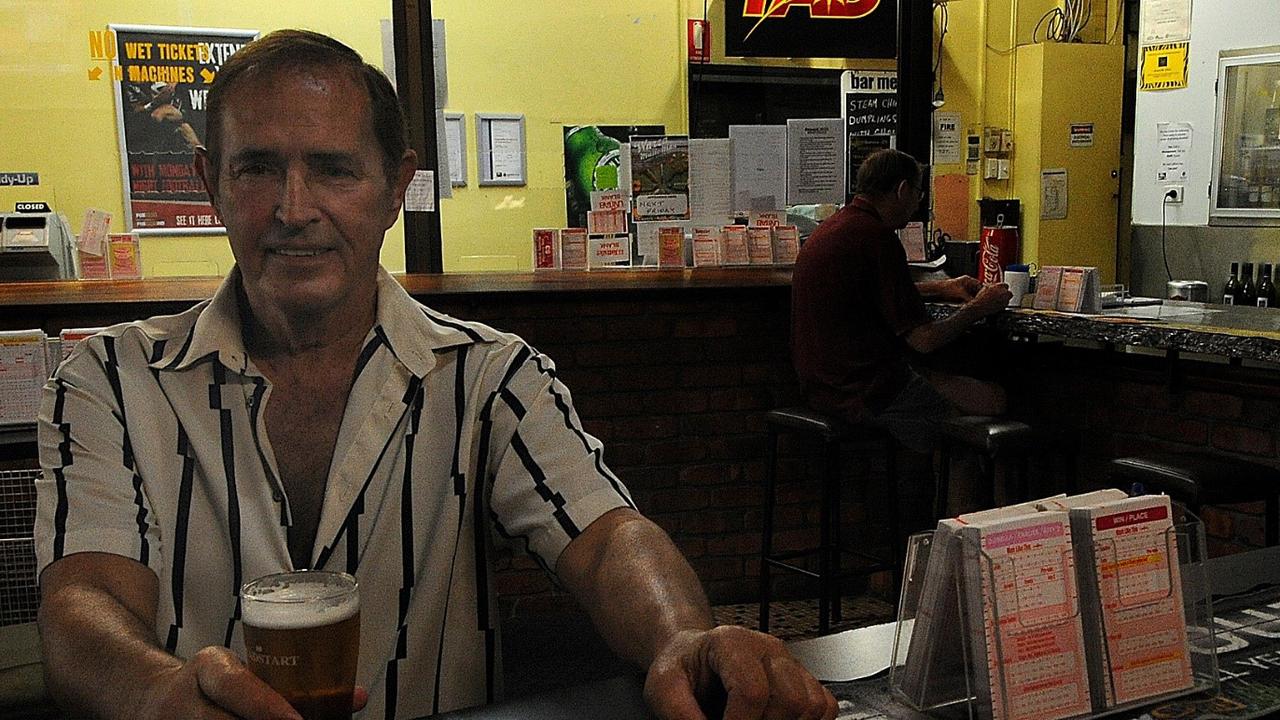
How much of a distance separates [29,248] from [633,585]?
362 centimetres

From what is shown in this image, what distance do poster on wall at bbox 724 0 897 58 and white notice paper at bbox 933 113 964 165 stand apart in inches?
57.0

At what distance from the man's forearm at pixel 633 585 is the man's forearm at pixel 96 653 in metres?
0.51

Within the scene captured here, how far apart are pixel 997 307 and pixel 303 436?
2991 millimetres

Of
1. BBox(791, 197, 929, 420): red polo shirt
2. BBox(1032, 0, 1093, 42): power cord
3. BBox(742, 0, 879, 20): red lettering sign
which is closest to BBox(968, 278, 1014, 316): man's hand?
BBox(791, 197, 929, 420): red polo shirt

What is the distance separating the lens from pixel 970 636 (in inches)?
50.7

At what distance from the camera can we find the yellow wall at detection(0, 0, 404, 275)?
521 cm

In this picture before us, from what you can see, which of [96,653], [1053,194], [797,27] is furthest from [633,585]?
[1053,194]

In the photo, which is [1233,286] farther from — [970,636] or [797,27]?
[970,636]

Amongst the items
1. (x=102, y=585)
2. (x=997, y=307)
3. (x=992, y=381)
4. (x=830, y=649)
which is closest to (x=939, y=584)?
(x=830, y=649)

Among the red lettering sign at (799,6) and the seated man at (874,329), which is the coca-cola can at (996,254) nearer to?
the seated man at (874,329)

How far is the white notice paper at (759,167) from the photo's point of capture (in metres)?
4.93

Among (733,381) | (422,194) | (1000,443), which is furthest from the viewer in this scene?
(422,194)

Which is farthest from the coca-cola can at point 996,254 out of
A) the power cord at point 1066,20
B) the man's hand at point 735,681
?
the power cord at point 1066,20

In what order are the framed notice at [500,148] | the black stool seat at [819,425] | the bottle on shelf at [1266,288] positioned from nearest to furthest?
the black stool seat at [819,425] → the framed notice at [500,148] → the bottle on shelf at [1266,288]
